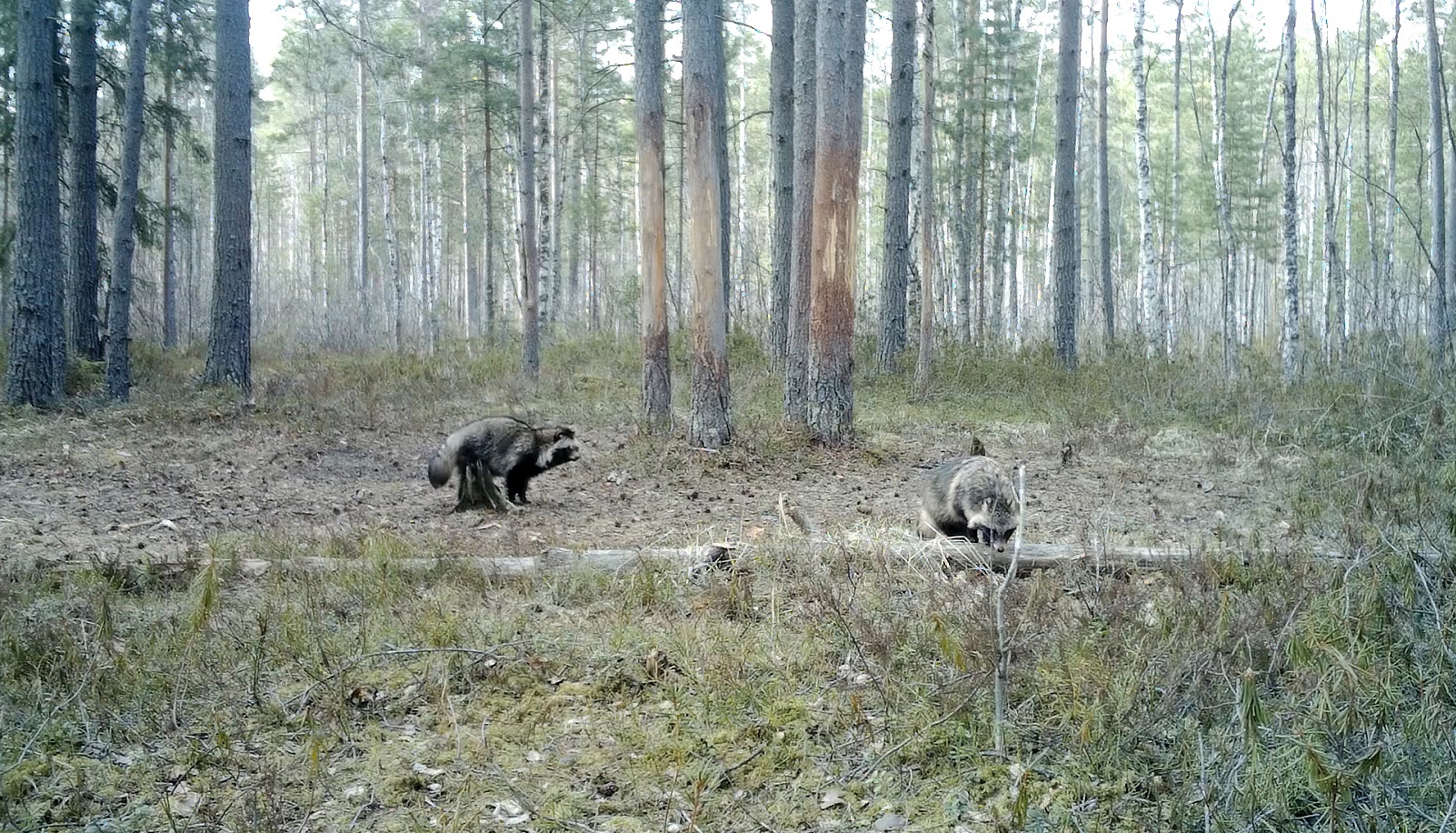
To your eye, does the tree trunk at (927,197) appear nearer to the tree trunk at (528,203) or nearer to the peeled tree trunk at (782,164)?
the peeled tree trunk at (782,164)

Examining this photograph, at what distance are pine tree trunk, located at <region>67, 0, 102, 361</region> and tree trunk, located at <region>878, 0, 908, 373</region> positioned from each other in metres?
13.7

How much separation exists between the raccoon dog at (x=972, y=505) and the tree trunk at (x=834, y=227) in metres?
3.86

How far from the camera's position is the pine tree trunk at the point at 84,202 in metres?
17.3

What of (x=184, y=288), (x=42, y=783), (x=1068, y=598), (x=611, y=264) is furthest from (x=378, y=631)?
(x=611, y=264)

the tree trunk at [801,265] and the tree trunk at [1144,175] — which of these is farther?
the tree trunk at [1144,175]

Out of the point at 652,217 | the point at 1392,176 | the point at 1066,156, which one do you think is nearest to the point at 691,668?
the point at 652,217

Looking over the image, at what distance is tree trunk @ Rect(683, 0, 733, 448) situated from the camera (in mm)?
11055

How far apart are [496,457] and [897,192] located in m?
10.3

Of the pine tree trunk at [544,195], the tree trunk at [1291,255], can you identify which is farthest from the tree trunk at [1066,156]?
the pine tree trunk at [544,195]

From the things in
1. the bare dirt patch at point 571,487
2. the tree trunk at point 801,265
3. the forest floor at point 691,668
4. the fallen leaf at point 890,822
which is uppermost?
the tree trunk at point 801,265

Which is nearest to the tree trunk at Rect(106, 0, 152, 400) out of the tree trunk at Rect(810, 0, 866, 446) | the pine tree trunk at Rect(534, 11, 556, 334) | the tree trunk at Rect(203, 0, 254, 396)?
the tree trunk at Rect(203, 0, 254, 396)

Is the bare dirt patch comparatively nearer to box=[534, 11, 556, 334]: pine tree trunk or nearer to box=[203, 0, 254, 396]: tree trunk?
box=[203, 0, 254, 396]: tree trunk

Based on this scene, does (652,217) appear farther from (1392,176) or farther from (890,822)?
(1392,176)

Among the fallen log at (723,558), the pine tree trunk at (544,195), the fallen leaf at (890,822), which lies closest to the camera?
the fallen leaf at (890,822)
